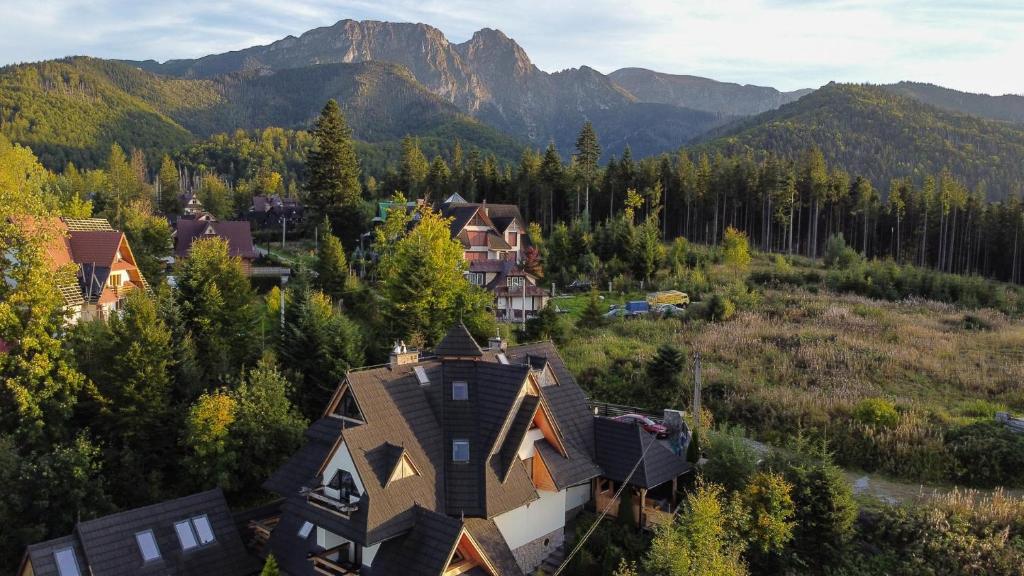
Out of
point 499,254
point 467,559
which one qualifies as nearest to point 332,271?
point 499,254

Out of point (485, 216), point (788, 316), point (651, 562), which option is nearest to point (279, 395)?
point (651, 562)

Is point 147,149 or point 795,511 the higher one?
point 147,149

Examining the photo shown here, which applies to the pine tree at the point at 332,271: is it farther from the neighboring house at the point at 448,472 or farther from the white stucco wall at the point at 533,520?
the white stucco wall at the point at 533,520

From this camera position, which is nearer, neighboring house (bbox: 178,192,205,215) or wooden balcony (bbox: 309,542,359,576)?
wooden balcony (bbox: 309,542,359,576)

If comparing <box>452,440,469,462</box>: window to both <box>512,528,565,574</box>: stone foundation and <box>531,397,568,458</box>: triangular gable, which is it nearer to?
<box>531,397,568,458</box>: triangular gable

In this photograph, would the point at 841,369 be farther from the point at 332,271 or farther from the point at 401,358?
the point at 332,271

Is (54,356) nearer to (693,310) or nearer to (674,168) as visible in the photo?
(693,310)

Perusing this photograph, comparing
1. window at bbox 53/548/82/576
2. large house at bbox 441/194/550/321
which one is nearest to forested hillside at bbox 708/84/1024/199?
large house at bbox 441/194/550/321
